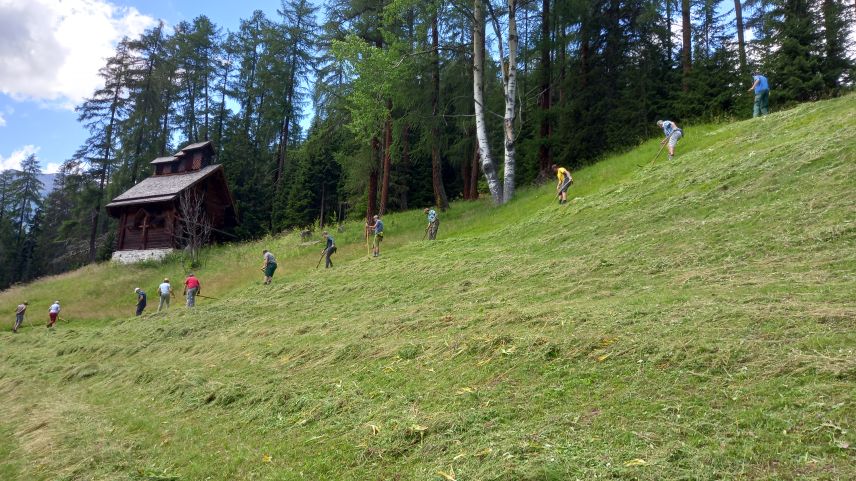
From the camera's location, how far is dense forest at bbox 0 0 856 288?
2136 centimetres

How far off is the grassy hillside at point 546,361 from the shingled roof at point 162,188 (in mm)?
23503

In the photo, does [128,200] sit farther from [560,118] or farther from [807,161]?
[807,161]

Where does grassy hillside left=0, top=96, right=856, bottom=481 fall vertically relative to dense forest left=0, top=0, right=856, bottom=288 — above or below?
below

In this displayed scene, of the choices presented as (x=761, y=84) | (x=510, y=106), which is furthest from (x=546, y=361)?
(x=510, y=106)

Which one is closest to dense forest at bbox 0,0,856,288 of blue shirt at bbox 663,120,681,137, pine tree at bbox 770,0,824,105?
pine tree at bbox 770,0,824,105

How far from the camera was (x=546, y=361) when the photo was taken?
5496 mm

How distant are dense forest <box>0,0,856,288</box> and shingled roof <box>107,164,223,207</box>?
252 inches

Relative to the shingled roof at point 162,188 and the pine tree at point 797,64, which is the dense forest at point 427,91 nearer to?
the pine tree at point 797,64

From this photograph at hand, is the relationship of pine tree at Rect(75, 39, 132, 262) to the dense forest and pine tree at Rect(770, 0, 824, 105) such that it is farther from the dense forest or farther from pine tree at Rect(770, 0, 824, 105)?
pine tree at Rect(770, 0, 824, 105)

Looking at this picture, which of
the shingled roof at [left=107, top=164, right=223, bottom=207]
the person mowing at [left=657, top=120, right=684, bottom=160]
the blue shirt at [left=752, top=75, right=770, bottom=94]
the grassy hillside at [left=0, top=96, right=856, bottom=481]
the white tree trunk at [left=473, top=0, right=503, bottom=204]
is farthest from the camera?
the shingled roof at [left=107, top=164, right=223, bottom=207]

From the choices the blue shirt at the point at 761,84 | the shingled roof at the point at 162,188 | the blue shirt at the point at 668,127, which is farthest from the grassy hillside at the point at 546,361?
the shingled roof at the point at 162,188

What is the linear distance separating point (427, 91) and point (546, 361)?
21.8 meters

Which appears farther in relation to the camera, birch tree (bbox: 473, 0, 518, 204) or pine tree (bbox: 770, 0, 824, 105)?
birch tree (bbox: 473, 0, 518, 204)

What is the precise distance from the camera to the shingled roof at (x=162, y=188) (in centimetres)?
3544
